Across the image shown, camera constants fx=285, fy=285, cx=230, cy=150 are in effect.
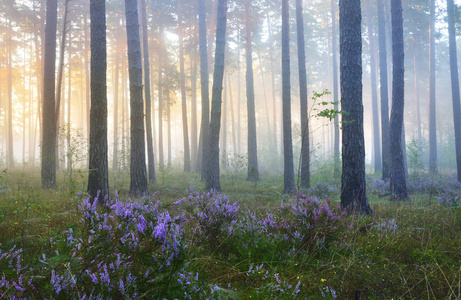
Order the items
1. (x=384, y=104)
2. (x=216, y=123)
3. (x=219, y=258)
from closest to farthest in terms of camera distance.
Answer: (x=219, y=258) < (x=216, y=123) < (x=384, y=104)

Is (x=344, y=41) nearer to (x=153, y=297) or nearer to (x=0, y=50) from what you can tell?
(x=153, y=297)

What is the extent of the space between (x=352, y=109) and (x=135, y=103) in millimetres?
6751

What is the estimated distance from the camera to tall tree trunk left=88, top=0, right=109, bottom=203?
724 cm

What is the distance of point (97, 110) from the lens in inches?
286

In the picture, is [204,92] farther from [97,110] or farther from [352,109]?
[352,109]

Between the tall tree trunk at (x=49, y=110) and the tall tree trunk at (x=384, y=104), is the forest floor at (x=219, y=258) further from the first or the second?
the tall tree trunk at (x=384, y=104)

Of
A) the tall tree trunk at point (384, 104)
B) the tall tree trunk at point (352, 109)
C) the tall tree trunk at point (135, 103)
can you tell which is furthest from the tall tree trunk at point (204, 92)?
the tall tree trunk at point (352, 109)

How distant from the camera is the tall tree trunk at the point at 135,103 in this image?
955 centimetres

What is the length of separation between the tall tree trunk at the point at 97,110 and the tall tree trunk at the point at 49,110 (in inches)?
170

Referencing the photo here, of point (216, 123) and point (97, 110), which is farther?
point (216, 123)

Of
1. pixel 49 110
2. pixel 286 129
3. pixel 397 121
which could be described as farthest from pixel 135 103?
pixel 397 121

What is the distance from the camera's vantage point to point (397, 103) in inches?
413

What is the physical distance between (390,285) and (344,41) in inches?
223

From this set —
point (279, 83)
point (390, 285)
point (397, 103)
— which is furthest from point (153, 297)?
point (279, 83)
